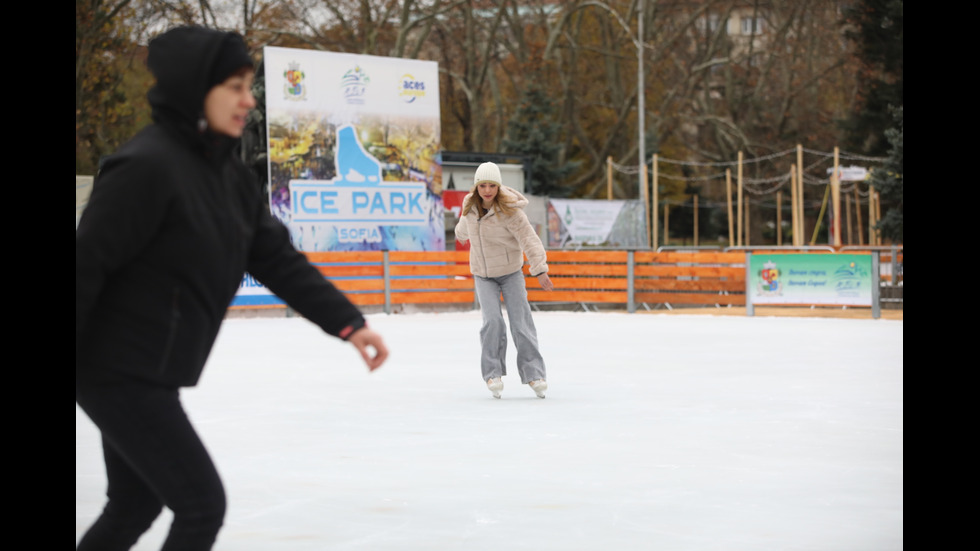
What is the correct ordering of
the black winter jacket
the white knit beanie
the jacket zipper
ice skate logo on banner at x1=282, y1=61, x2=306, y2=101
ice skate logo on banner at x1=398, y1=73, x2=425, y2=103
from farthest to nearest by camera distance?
ice skate logo on banner at x1=398, y1=73, x2=425, y2=103 < ice skate logo on banner at x1=282, y1=61, x2=306, y2=101 < the jacket zipper < the white knit beanie < the black winter jacket

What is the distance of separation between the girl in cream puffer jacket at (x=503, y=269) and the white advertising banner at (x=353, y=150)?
1128cm

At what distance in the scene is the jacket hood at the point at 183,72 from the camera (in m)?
2.53

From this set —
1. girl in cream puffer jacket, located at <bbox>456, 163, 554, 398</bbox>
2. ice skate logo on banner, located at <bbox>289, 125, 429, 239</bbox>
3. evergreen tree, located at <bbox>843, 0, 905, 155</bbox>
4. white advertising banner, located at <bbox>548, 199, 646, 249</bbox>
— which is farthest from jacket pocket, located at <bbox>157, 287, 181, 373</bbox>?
evergreen tree, located at <bbox>843, 0, 905, 155</bbox>

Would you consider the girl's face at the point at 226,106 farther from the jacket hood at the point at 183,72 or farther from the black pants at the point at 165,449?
the black pants at the point at 165,449

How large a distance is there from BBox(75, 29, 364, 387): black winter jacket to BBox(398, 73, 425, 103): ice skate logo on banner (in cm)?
1817

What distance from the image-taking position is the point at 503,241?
8.11 metres

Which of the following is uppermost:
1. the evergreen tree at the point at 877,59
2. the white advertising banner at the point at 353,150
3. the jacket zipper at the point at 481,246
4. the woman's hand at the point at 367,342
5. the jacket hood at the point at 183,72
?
the evergreen tree at the point at 877,59

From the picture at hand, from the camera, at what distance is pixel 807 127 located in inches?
1692

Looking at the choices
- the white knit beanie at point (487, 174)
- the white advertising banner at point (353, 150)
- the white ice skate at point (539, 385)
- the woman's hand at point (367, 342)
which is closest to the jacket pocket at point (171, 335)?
the woman's hand at point (367, 342)

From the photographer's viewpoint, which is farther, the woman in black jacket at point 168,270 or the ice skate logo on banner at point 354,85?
the ice skate logo on banner at point 354,85

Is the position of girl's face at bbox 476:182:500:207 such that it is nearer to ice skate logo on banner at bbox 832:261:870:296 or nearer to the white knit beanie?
the white knit beanie

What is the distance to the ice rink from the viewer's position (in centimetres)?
413

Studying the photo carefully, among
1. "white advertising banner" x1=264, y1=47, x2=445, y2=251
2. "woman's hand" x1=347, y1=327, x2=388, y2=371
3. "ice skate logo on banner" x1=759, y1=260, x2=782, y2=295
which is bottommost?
"ice skate logo on banner" x1=759, y1=260, x2=782, y2=295
